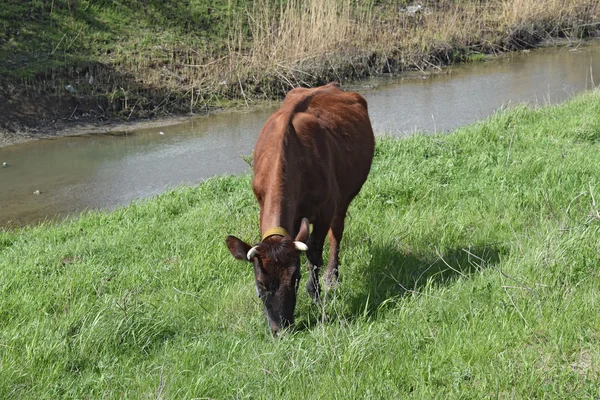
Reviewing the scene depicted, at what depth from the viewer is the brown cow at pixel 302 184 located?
4.41m

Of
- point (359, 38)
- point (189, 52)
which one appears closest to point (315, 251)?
point (189, 52)

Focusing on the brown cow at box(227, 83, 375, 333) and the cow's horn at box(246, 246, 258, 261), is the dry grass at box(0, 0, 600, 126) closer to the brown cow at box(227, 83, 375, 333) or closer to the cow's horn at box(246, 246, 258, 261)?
the brown cow at box(227, 83, 375, 333)

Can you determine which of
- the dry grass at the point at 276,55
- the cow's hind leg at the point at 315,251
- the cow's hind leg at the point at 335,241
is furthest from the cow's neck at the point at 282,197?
the dry grass at the point at 276,55

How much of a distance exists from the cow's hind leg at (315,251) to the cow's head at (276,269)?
84 cm

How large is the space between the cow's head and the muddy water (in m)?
6.02

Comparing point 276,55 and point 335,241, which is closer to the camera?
point 335,241

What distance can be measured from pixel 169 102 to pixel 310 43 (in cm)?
335

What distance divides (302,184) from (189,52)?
11767 millimetres

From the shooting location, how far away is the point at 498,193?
22.5 feet

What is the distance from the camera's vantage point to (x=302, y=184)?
5.14 metres

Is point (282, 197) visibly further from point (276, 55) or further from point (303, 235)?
point (276, 55)

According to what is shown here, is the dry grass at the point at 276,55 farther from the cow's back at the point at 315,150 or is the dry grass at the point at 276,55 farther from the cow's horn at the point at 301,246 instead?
the cow's horn at the point at 301,246

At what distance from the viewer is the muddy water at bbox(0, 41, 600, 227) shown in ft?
34.5

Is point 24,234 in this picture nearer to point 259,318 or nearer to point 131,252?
point 131,252
